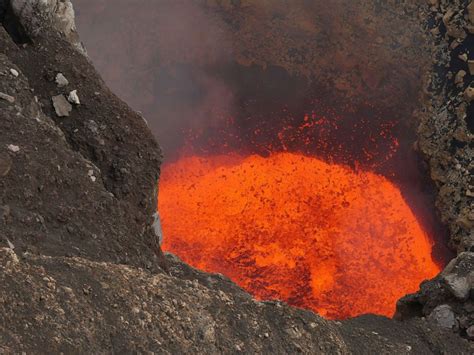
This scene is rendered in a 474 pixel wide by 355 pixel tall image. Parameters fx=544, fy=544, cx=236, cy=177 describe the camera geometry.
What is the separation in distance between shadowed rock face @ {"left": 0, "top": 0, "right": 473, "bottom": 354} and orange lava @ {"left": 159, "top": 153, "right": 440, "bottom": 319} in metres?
7.32

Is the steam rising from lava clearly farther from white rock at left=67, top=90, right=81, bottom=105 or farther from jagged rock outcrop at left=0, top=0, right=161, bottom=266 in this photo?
white rock at left=67, top=90, right=81, bottom=105

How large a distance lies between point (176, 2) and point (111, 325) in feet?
73.7

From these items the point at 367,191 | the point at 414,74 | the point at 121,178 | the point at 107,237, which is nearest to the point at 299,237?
the point at 367,191

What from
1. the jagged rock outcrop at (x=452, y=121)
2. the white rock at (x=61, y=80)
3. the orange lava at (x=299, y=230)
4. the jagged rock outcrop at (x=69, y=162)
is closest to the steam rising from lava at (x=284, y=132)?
the orange lava at (x=299, y=230)

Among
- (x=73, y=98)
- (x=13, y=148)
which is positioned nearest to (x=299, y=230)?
(x=73, y=98)

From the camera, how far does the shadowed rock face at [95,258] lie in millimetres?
6835

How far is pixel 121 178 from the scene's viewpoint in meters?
11.5

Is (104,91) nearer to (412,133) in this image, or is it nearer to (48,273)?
(48,273)

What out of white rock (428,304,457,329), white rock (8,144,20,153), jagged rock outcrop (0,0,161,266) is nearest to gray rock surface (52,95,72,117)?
jagged rock outcrop (0,0,161,266)

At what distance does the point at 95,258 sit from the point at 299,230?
529 inches

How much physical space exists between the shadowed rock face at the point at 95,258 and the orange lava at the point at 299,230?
732cm

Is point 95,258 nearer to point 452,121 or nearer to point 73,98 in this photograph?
point 73,98

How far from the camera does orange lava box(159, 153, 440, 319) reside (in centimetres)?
1986

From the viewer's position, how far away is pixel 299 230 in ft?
69.6
